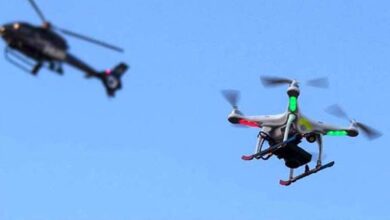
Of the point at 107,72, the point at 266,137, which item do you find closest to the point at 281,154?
the point at 266,137

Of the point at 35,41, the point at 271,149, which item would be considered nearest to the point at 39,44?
the point at 35,41

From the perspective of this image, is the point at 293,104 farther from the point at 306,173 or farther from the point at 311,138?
the point at 306,173

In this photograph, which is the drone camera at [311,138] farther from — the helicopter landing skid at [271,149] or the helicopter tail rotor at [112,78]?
the helicopter tail rotor at [112,78]

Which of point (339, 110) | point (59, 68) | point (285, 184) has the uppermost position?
point (339, 110)

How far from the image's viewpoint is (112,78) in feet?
188

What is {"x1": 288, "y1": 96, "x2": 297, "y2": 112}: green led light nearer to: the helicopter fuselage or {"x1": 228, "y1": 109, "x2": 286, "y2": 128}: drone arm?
{"x1": 228, "y1": 109, "x2": 286, "y2": 128}: drone arm

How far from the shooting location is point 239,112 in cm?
7862

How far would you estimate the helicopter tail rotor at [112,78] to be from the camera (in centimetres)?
5697

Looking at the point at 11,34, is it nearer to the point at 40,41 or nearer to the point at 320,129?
the point at 40,41

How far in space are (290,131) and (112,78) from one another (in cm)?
2037

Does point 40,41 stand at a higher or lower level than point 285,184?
lower

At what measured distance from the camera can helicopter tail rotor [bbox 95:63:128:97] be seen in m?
57.0

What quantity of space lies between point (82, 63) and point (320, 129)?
24137mm

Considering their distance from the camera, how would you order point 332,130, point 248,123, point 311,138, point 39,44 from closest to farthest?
point 39,44 → point 311,138 → point 332,130 → point 248,123
